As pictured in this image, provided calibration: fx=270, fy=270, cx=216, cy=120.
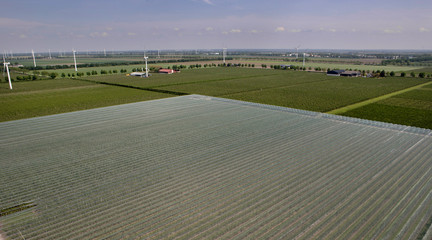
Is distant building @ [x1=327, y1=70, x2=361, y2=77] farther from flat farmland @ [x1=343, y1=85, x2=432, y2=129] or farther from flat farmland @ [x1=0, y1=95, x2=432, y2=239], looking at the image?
flat farmland @ [x1=0, y1=95, x2=432, y2=239]

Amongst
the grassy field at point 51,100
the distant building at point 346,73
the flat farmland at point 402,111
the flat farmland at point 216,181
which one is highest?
the distant building at point 346,73


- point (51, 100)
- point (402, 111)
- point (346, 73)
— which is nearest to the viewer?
point (402, 111)

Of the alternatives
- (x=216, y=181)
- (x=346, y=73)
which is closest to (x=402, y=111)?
(x=216, y=181)

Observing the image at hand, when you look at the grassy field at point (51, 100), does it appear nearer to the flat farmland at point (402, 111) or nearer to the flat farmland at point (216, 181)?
the flat farmland at point (216, 181)

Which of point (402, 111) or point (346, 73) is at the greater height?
point (346, 73)

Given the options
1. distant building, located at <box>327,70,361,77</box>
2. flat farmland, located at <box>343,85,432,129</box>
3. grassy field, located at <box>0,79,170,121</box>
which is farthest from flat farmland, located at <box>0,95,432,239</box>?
distant building, located at <box>327,70,361,77</box>

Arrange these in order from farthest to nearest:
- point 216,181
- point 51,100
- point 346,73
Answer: point 346,73
point 51,100
point 216,181

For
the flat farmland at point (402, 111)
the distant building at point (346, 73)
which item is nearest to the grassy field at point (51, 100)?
the flat farmland at point (402, 111)

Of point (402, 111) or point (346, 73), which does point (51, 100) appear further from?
point (346, 73)
